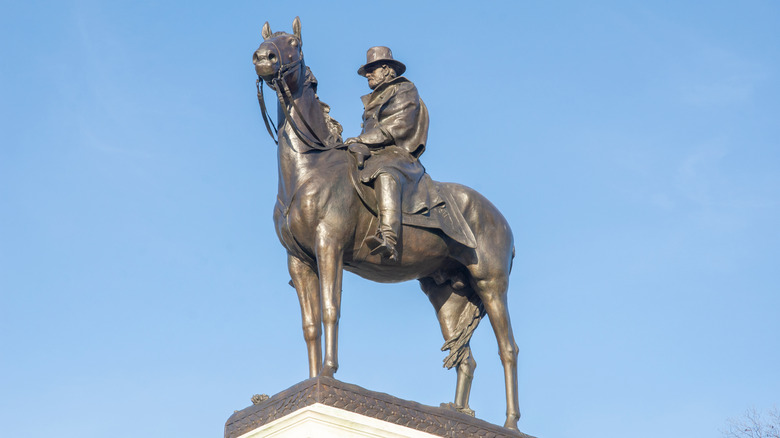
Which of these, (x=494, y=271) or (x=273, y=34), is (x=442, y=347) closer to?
(x=494, y=271)

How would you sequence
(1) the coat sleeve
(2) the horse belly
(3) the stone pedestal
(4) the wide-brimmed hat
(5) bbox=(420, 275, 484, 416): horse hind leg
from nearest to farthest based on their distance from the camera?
(3) the stone pedestal → (2) the horse belly → (1) the coat sleeve → (5) bbox=(420, 275, 484, 416): horse hind leg → (4) the wide-brimmed hat

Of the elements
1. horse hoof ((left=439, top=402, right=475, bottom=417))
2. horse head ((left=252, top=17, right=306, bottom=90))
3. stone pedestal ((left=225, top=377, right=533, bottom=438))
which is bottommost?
stone pedestal ((left=225, top=377, right=533, bottom=438))

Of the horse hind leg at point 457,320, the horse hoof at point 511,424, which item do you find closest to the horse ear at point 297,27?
the horse hind leg at point 457,320

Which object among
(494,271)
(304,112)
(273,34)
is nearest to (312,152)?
(304,112)

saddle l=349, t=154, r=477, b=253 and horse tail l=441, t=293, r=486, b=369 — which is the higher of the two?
saddle l=349, t=154, r=477, b=253

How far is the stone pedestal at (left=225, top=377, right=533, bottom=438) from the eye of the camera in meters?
12.1

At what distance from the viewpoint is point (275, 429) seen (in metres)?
12.3

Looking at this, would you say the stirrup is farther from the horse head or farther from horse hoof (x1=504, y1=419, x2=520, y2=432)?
horse hoof (x1=504, y1=419, x2=520, y2=432)

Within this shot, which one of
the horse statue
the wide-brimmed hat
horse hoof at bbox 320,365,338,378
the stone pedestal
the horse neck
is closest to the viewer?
the stone pedestal

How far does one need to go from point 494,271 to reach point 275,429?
3.45m

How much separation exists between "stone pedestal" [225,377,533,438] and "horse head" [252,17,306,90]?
10.5 ft

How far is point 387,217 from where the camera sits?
13.3 metres

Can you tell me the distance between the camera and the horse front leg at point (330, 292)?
12.8 meters

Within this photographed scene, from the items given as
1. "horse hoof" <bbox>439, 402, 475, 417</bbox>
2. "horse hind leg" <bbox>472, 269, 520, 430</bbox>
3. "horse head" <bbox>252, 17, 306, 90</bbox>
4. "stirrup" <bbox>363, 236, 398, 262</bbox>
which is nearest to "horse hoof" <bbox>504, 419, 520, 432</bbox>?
"horse hind leg" <bbox>472, 269, 520, 430</bbox>
